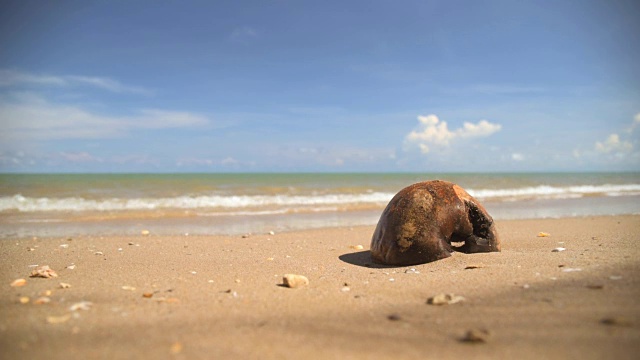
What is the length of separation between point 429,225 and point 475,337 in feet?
7.91

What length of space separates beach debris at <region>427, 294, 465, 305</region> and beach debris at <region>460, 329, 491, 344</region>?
60cm

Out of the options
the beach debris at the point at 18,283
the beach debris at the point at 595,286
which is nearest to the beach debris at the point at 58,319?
the beach debris at the point at 18,283

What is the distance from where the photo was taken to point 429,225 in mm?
4730

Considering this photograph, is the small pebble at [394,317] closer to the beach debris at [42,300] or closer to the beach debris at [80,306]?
the beach debris at [80,306]

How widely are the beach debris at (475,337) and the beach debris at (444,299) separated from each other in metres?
0.60

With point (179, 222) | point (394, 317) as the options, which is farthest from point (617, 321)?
point (179, 222)

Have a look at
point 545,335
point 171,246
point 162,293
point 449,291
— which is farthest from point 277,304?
point 171,246

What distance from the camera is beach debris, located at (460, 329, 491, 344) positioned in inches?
93.8

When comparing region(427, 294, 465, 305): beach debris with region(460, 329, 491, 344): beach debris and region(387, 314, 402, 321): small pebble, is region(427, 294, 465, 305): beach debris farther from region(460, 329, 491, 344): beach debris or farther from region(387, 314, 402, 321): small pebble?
region(460, 329, 491, 344): beach debris

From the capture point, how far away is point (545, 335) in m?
2.43

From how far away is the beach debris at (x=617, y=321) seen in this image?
2461 mm

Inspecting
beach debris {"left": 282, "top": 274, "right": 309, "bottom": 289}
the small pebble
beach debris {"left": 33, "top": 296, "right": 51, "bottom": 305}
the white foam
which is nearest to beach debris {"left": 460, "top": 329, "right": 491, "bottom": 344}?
the small pebble

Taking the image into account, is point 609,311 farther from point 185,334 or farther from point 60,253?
point 60,253

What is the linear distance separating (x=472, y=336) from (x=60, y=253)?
651 centimetres
